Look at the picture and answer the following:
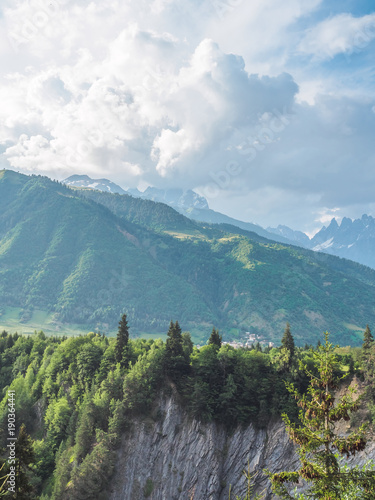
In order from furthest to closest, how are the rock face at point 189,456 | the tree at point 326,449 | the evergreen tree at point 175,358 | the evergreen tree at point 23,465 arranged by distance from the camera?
1. the evergreen tree at point 175,358
2. the rock face at point 189,456
3. the evergreen tree at point 23,465
4. the tree at point 326,449

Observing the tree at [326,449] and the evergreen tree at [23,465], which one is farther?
the evergreen tree at [23,465]

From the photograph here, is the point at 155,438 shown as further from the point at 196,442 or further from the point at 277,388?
the point at 277,388

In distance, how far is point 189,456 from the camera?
83.2 metres

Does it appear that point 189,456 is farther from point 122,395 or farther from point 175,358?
point 175,358

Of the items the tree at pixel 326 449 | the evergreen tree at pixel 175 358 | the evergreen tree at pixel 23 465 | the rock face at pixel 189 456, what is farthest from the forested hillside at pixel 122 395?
the tree at pixel 326 449

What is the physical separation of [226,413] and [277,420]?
12.6m

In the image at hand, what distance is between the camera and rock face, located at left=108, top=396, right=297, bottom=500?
77.6 metres

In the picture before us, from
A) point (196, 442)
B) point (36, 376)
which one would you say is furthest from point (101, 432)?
point (36, 376)

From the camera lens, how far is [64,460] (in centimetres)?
7769

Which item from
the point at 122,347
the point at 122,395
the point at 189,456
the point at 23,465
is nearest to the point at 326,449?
the point at 23,465

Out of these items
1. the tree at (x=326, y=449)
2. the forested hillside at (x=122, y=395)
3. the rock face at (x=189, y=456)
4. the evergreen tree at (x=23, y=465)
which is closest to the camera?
the tree at (x=326, y=449)

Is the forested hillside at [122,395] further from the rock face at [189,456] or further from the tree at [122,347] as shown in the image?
the rock face at [189,456]

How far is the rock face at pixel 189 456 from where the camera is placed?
77.6 meters

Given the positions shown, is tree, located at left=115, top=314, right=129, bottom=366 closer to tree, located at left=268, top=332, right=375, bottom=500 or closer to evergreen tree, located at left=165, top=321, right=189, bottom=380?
evergreen tree, located at left=165, top=321, right=189, bottom=380
